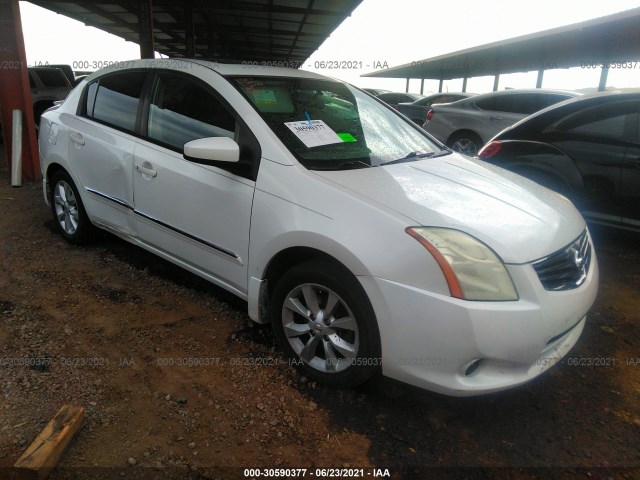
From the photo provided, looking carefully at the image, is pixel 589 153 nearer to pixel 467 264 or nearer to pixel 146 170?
pixel 467 264

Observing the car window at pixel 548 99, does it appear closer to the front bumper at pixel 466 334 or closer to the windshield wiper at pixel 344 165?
the windshield wiper at pixel 344 165

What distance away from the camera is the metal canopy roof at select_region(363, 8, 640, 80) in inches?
447

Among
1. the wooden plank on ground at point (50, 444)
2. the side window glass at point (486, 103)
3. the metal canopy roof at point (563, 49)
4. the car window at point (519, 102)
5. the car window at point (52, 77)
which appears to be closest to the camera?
the wooden plank on ground at point (50, 444)

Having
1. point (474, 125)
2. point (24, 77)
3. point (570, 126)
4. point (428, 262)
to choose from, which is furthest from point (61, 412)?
point (474, 125)

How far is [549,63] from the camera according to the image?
2003 cm

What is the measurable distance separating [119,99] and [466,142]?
696 centimetres

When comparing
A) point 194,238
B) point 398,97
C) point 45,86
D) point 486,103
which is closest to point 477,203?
point 194,238

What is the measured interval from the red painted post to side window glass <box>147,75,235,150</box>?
454cm

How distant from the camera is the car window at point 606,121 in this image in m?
3.90

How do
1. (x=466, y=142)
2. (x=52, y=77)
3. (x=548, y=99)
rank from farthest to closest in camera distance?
(x=52, y=77) → (x=466, y=142) → (x=548, y=99)

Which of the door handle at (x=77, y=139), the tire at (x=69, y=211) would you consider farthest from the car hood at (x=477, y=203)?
the tire at (x=69, y=211)

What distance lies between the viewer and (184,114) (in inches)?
115

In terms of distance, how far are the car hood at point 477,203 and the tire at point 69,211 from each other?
2537 millimetres

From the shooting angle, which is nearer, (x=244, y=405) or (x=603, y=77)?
(x=244, y=405)
